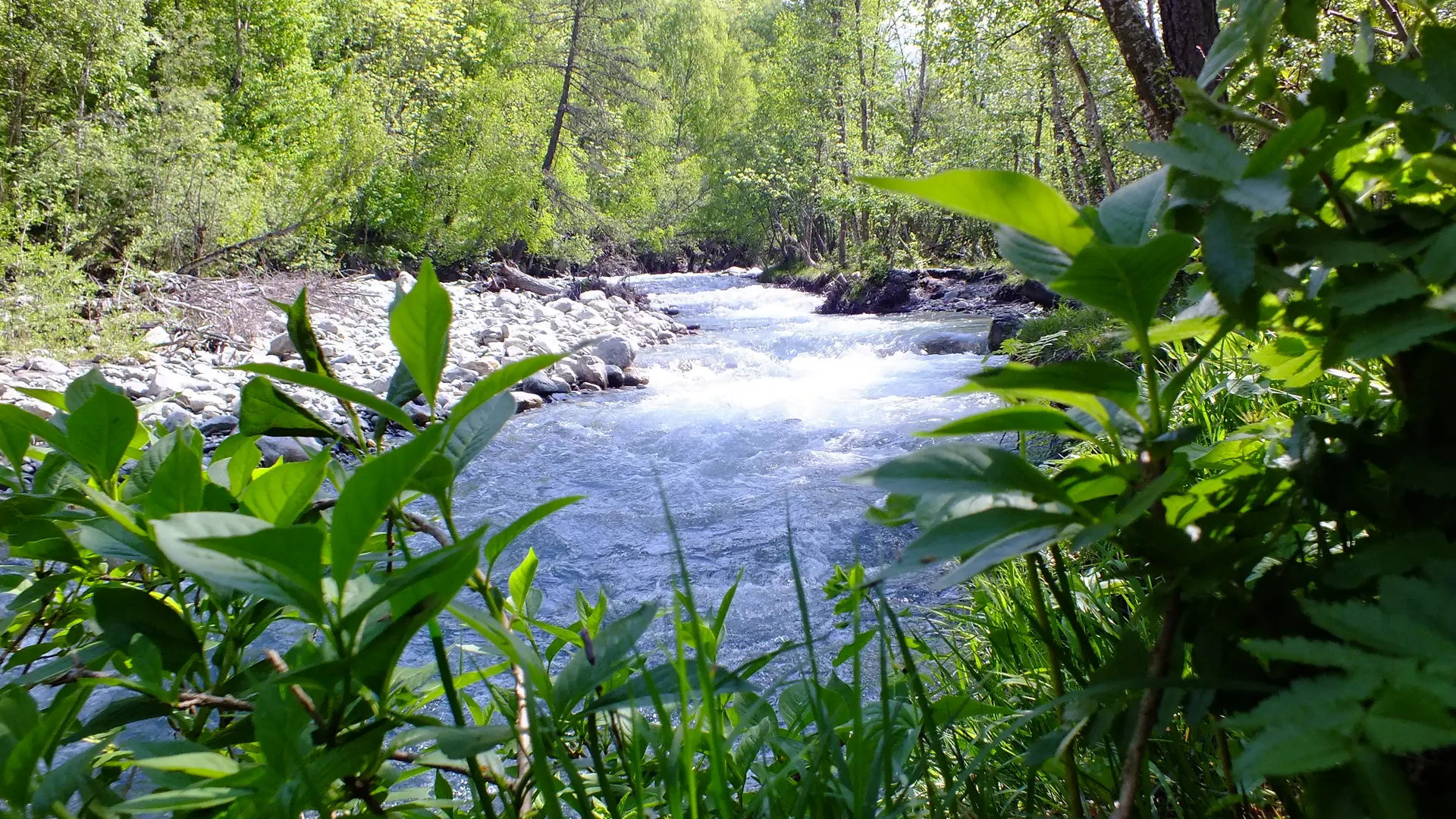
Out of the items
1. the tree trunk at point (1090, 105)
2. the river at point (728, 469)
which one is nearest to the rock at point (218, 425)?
the river at point (728, 469)

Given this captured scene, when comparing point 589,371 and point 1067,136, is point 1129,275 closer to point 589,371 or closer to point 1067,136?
point 589,371

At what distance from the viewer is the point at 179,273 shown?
10773mm

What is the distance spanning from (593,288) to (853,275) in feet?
20.3

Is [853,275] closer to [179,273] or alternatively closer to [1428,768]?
[179,273]

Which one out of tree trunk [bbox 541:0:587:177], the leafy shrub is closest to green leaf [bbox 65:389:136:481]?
the leafy shrub

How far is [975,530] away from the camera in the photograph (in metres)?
0.40

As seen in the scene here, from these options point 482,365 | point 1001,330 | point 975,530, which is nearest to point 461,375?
point 482,365

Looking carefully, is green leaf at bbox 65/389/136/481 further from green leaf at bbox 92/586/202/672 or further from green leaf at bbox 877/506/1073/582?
green leaf at bbox 877/506/1073/582

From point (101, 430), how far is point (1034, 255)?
0.72m

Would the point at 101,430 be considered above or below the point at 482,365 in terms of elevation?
above

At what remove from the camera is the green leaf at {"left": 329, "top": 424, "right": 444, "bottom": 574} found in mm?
397

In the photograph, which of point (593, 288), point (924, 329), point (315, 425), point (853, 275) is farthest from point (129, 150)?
point (853, 275)

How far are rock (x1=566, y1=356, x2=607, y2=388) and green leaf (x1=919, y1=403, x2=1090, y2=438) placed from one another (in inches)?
365

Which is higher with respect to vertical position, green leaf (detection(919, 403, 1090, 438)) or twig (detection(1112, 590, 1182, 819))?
green leaf (detection(919, 403, 1090, 438))
